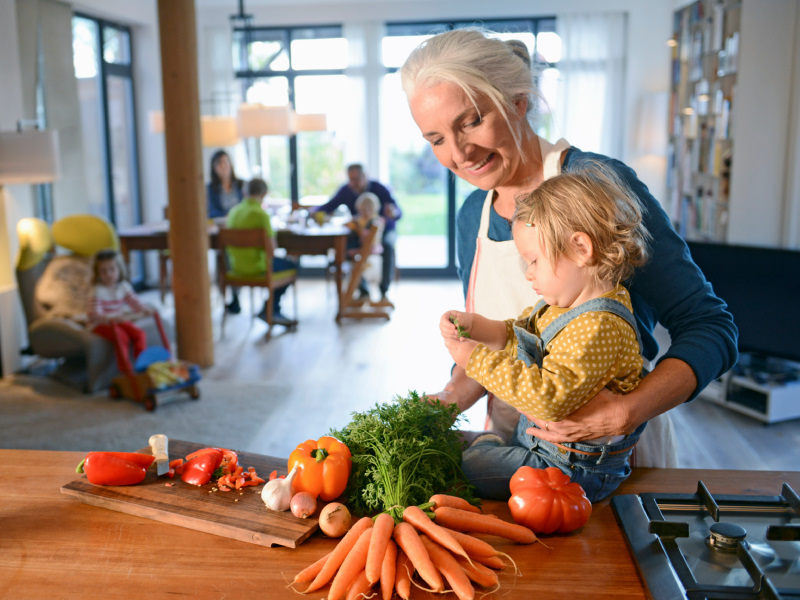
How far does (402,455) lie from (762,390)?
11.8ft

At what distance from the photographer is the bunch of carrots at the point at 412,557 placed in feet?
3.35

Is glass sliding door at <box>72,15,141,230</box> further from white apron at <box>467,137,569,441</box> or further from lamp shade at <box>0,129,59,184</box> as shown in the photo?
white apron at <box>467,137,569,441</box>

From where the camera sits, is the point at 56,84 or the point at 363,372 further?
the point at 56,84

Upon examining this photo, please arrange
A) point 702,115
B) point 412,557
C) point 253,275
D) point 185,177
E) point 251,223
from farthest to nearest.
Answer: point 253,275 → point 251,223 → point 702,115 → point 185,177 → point 412,557

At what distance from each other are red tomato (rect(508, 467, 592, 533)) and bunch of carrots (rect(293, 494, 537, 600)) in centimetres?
3

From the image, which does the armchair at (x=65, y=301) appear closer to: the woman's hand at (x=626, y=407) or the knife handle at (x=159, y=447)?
the knife handle at (x=159, y=447)

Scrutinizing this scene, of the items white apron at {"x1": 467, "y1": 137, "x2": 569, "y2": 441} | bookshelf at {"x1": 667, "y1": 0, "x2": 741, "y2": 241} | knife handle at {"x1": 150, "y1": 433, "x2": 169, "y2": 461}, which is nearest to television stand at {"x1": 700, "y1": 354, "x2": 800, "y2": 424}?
bookshelf at {"x1": 667, "y1": 0, "x2": 741, "y2": 241}

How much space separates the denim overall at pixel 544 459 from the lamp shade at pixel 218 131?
17.6ft

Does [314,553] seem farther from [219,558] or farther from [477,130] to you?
[477,130]

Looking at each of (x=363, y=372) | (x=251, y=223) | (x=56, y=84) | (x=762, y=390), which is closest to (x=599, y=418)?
(x=762, y=390)

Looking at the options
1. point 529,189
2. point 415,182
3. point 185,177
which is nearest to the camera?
point 529,189

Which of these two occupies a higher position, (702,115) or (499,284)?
(702,115)

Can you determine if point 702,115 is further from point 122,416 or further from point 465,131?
point 465,131

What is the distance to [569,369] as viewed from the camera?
112cm
